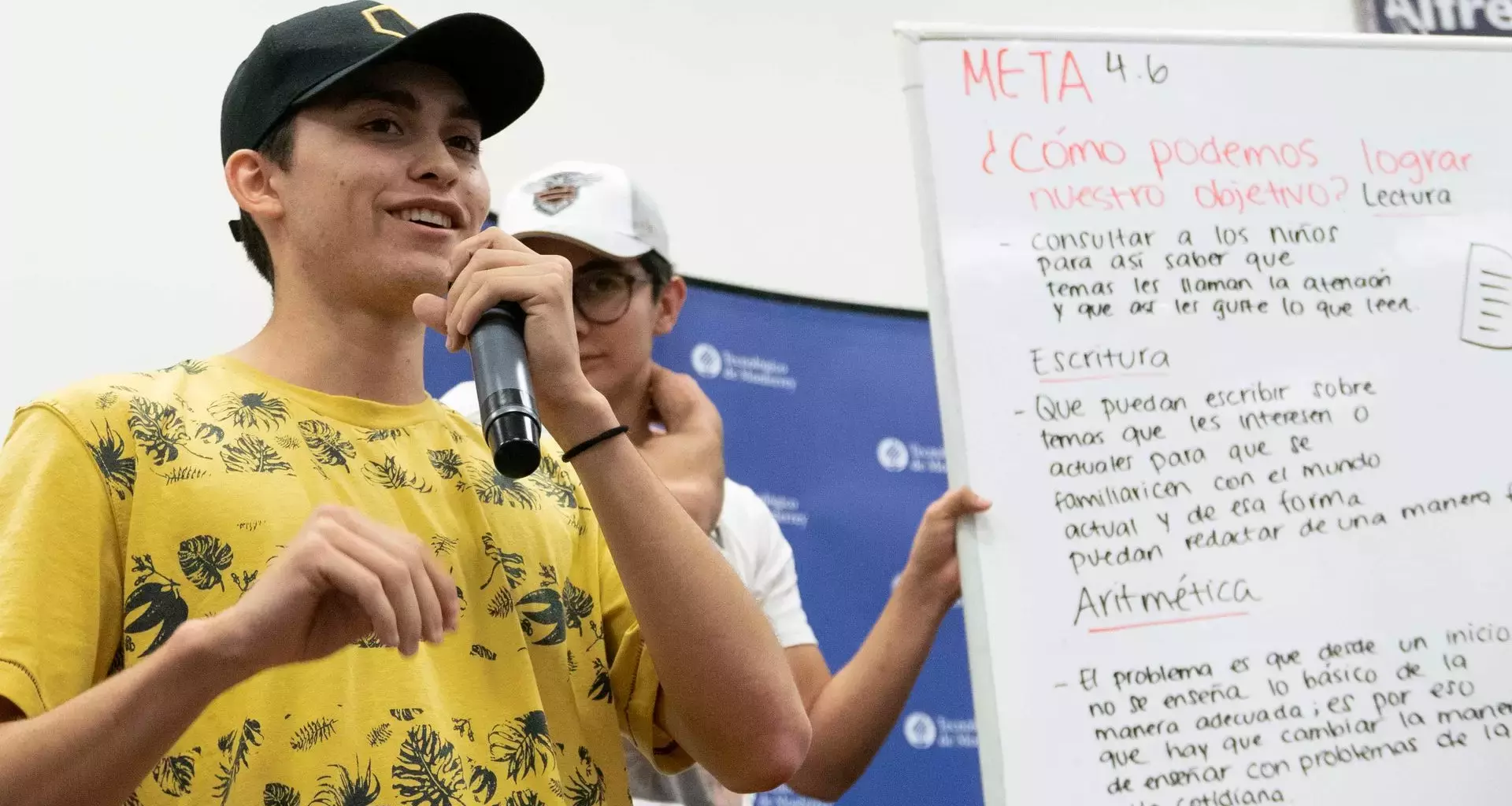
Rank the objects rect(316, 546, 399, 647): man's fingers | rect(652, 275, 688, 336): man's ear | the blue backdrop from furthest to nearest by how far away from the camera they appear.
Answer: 1. the blue backdrop
2. rect(652, 275, 688, 336): man's ear
3. rect(316, 546, 399, 647): man's fingers

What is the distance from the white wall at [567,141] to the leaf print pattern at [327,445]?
1014 mm

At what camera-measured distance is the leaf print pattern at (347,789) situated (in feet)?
3.35

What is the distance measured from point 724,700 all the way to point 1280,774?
52cm

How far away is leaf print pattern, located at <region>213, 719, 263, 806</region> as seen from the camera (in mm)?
1018

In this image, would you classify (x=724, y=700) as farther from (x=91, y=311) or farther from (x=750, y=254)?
(x=750, y=254)

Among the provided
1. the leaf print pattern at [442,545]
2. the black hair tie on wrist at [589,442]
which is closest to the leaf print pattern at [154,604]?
the leaf print pattern at [442,545]

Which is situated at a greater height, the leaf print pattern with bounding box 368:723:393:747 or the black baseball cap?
the black baseball cap

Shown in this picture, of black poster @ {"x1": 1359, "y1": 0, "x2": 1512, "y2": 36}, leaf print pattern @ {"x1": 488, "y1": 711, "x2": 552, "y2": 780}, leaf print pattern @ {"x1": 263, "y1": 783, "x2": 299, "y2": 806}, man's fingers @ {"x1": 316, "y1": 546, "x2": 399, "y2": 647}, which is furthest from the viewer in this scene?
black poster @ {"x1": 1359, "y1": 0, "x2": 1512, "y2": 36}

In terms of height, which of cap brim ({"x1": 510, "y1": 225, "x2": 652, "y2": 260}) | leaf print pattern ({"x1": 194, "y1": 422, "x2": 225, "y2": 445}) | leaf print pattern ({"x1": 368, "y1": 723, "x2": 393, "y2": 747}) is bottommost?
leaf print pattern ({"x1": 368, "y1": 723, "x2": 393, "y2": 747})

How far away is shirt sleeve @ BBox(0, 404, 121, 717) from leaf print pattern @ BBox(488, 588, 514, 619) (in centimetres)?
29

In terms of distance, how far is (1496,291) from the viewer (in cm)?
151

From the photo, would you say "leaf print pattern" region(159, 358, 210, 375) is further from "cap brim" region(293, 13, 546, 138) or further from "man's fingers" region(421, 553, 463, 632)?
"man's fingers" region(421, 553, 463, 632)

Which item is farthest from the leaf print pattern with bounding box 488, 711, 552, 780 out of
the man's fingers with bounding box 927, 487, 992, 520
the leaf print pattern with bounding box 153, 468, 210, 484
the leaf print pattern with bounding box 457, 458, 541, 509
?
the man's fingers with bounding box 927, 487, 992, 520

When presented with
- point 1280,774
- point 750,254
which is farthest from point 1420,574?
point 750,254
